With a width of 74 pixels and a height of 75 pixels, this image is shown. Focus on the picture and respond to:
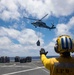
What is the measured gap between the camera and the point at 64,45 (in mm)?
4703

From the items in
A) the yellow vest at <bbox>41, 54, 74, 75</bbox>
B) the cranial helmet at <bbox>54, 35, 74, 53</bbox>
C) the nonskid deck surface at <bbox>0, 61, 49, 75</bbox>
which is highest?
the cranial helmet at <bbox>54, 35, 74, 53</bbox>

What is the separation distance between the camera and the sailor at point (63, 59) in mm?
4730

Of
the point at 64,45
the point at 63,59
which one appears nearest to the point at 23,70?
the point at 63,59

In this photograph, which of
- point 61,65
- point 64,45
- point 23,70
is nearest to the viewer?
point 64,45

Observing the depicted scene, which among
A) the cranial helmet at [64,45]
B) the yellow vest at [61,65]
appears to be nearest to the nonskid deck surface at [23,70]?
the yellow vest at [61,65]

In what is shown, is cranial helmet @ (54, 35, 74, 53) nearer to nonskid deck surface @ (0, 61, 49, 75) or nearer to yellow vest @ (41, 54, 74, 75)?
yellow vest @ (41, 54, 74, 75)

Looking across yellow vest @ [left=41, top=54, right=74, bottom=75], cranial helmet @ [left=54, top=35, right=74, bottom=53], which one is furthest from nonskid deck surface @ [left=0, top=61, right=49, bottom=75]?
cranial helmet @ [left=54, top=35, right=74, bottom=53]

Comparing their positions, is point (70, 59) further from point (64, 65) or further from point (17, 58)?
point (17, 58)

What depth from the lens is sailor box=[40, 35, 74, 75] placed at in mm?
4730

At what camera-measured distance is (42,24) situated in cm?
5941

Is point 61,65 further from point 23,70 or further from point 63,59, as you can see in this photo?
point 23,70

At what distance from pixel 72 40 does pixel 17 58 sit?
7681 cm

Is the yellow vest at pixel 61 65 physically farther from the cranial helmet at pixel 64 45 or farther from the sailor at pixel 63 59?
the cranial helmet at pixel 64 45

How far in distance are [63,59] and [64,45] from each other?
38 centimetres
